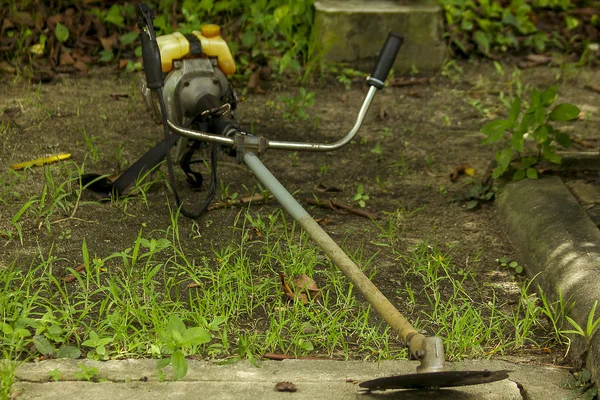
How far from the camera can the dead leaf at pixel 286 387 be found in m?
2.38

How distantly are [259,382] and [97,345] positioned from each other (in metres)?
0.49

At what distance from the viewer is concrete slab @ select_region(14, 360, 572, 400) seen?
2357 millimetres

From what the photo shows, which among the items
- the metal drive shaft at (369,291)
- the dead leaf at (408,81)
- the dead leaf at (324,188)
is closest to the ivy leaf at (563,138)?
the dead leaf at (324,188)

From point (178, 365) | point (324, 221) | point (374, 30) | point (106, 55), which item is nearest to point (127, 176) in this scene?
point (324, 221)

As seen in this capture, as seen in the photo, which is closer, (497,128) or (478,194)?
(497,128)

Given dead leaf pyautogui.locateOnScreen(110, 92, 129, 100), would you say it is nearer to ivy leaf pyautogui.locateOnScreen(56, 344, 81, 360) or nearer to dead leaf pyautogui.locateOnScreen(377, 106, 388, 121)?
dead leaf pyautogui.locateOnScreen(377, 106, 388, 121)

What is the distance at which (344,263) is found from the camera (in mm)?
2492

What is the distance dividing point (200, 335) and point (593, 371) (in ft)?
3.61

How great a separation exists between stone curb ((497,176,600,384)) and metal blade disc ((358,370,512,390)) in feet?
1.48

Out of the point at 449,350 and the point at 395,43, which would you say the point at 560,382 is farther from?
the point at 395,43

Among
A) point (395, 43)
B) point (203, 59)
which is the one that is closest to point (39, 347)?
point (203, 59)

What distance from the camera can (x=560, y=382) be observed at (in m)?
2.52

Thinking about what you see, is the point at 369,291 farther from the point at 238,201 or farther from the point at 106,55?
the point at 106,55

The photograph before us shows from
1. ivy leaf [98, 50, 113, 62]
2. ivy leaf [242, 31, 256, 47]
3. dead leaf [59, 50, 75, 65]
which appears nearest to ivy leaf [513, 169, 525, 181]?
ivy leaf [242, 31, 256, 47]
